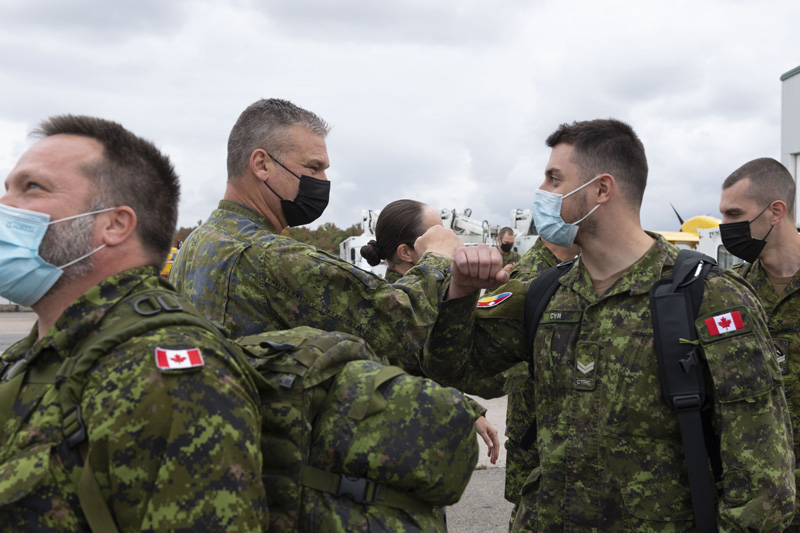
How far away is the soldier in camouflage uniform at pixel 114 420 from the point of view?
1.31 metres

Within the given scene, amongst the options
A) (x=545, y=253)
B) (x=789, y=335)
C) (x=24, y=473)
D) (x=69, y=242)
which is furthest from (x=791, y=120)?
(x=24, y=473)

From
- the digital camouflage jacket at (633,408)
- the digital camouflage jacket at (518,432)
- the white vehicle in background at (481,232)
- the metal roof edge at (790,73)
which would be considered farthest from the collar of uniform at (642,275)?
the metal roof edge at (790,73)

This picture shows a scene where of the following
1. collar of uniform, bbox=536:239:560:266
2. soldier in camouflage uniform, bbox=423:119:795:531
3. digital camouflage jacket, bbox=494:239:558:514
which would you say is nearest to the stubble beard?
soldier in camouflage uniform, bbox=423:119:795:531

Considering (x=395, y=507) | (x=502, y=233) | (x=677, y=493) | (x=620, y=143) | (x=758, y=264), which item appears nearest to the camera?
(x=395, y=507)

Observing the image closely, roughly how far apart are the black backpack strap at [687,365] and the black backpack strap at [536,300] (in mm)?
442

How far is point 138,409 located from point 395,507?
64 cm

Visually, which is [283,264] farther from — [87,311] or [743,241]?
[743,241]

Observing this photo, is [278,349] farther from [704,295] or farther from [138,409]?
[704,295]

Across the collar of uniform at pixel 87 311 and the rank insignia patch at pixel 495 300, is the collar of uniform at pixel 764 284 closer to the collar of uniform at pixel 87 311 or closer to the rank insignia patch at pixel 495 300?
the rank insignia patch at pixel 495 300

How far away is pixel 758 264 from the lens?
4.28 m

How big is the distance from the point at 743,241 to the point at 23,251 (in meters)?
4.08

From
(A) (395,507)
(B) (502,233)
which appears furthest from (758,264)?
(B) (502,233)

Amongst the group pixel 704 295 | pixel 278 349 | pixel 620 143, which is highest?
pixel 620 143

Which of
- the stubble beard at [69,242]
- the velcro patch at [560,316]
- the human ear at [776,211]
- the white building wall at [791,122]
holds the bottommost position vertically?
the velcro patch at [560,316]
